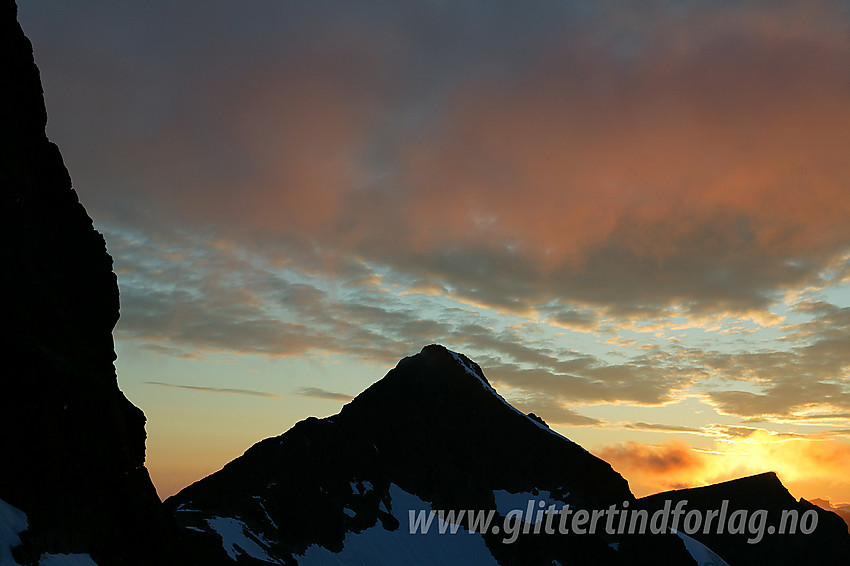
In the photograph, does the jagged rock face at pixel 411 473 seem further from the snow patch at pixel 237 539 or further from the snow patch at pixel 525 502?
the snow patch at pixel 525 502

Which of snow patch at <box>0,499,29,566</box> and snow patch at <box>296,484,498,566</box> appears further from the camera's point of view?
snow patch at <box>296,484,498,566</box>

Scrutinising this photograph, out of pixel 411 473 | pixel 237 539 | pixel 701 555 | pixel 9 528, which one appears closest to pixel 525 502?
pixel 411 473

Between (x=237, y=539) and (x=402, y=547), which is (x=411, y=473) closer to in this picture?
(x=402, y=547)

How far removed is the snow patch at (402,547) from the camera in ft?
416

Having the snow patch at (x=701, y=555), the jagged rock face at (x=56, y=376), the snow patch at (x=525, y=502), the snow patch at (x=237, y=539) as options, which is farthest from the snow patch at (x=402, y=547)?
the jagged rock face at (x=56, y=376)

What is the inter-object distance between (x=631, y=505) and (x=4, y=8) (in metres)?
156

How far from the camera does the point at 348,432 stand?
16550 centimetres

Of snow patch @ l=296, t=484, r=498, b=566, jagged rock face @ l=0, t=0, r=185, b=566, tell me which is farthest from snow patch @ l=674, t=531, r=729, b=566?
jagged rock face @ l=0, t=0, r=185, b=566

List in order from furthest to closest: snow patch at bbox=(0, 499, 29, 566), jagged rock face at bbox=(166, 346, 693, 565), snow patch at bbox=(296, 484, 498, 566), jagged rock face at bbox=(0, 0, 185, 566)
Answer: jagged rock face at bbox=(166, 346, 693, 565), snow patch at bbox=(296, 484, 498, 566), jagged rock face at bbox=(0, 0, 185, 566), snow patch at bbox=(0, 499, 29, 566)

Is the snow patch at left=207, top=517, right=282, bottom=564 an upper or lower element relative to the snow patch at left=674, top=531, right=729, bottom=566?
lower

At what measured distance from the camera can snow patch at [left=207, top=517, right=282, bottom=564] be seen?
10109 centimetres

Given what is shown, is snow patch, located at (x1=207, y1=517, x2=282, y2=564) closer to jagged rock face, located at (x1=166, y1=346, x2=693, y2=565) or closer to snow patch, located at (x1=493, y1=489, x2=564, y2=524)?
jagged rock face, located at (x1=166, y1=346, x2=693, y2=565)

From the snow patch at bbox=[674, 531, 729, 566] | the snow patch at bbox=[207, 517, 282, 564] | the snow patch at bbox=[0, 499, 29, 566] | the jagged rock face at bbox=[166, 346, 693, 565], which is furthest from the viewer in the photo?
the snow patch at bbox=[674, 531, 729, 566]

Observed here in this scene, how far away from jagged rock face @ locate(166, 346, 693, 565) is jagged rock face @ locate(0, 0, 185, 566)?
55787 millimetres
